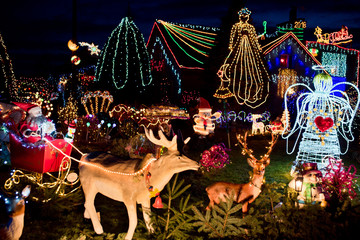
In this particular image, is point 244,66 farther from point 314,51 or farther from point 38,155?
point 38,155

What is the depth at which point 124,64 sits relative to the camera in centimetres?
1869

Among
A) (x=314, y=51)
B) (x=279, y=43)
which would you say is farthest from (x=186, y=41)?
(x=314, y=51)

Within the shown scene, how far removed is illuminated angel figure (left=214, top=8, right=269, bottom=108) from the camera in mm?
21219

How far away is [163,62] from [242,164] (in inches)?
570

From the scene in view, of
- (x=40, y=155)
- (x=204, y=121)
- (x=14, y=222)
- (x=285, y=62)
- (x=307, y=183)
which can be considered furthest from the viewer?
(x=285, y=62)

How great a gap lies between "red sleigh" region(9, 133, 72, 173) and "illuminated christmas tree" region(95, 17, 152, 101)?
13071 millimetres

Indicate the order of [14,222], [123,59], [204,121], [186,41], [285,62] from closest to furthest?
1. [14,222]
2. [204,121]
3. [123,59]
4. [186,41]
5. [285,62]

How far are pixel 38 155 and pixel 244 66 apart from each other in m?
19.2

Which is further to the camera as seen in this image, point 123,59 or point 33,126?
point 123,59

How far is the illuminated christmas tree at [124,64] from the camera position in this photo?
1866 cm

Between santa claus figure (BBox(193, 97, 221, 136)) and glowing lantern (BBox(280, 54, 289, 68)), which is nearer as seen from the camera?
santa claus figure (BBox(193, 97, 221, 136))

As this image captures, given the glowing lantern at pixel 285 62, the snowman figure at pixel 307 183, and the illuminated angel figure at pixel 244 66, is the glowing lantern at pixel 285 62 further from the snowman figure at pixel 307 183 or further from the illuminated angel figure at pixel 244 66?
the snowman figure at pixel 307 183

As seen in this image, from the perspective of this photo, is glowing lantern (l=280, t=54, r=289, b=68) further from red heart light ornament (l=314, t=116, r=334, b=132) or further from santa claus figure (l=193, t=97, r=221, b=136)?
red heart light ornament (l=314, t=116, r=334, b=132)

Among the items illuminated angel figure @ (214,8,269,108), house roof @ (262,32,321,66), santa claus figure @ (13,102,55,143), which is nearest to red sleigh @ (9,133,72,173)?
santa claus figure @ (13,102,55,143)
